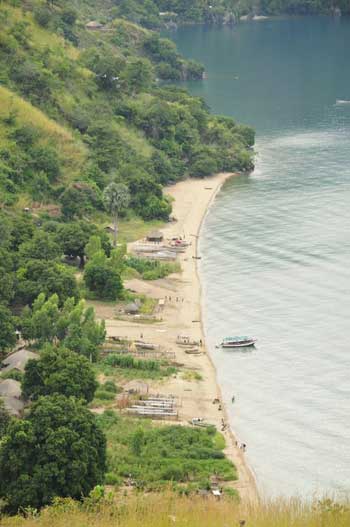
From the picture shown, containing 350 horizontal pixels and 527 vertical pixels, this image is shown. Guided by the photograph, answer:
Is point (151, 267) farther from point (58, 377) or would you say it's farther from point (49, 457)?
point (49, 457)

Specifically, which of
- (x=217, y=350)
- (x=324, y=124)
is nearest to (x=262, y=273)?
(x=217, y=350)

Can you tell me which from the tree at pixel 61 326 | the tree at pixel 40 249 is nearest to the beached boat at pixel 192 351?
the tree at pixel 61 326

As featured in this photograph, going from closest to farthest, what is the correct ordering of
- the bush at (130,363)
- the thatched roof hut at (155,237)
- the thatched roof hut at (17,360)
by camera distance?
the thatched roof hut at (17,360) → the bush at (130,363) → the thatched roof hut at (155,237)

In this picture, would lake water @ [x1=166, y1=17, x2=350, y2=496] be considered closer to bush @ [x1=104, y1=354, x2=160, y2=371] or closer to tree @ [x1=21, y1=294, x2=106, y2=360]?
bush @ [x1=104, y1=354, x2=160, y2=371]

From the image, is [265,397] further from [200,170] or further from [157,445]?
[200,170]

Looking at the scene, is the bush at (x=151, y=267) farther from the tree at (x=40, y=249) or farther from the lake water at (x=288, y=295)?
the tree at (x=40, y=249)

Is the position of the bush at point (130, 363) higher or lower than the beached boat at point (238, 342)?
higher
